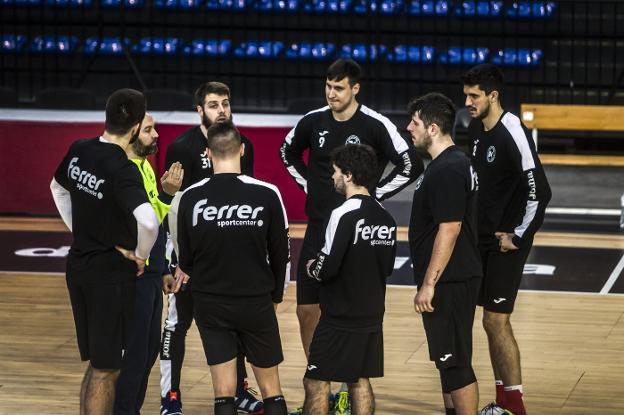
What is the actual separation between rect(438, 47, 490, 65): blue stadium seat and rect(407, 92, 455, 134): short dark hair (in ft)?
40.4

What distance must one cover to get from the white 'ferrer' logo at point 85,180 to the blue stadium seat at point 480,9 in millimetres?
13381

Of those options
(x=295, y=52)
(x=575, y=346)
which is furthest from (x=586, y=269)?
(x=295, y=52)

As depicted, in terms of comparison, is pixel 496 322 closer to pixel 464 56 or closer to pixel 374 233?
pixel 374 233

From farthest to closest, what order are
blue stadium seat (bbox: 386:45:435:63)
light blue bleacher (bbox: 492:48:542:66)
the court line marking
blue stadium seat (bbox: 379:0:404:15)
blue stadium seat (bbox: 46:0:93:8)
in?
1. blue stadium seat (bbox: 46:0:93:8)
2. blue stadium seat (bbox: 379:0:404:15)
3. blue stadium seat (bbox: 386:45:435:63)
4. light blue bleacher (bbox: 492:48:542:66)
5. the court line marking

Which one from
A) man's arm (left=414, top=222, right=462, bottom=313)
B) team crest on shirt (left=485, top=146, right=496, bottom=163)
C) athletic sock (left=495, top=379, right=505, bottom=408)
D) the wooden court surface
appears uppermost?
team crest on shirt (left=485, top=146, right=496, bottom=163)

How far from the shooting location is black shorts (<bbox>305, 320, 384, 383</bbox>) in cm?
592

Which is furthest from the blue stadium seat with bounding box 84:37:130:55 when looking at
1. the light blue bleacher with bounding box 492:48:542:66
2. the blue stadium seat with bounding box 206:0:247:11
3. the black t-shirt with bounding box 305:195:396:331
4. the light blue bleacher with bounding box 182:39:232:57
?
the black t-shirt with bounding box 305:195:396:331

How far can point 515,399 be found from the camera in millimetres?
6820

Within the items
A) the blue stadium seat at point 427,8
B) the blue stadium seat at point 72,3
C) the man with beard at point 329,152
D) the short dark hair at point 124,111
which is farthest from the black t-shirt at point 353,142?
the blue stadium seat at point 72,3

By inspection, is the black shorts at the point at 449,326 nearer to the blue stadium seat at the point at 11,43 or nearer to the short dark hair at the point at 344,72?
the short dark hair at the point at 344,72

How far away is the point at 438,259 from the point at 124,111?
5.47ft

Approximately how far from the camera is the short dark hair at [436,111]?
19.9 ft

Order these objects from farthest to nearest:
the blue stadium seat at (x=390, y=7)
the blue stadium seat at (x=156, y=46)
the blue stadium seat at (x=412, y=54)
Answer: the blue stadium seat at (x=156, y=46)
the blue stadium seat at (x=390, y=7)
the blue stadium seat at (x=412, y=54)

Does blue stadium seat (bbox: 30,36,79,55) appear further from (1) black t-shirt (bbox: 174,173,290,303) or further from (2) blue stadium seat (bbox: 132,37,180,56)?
(1) black t-shirt (bbox: 174,173,290,303)
